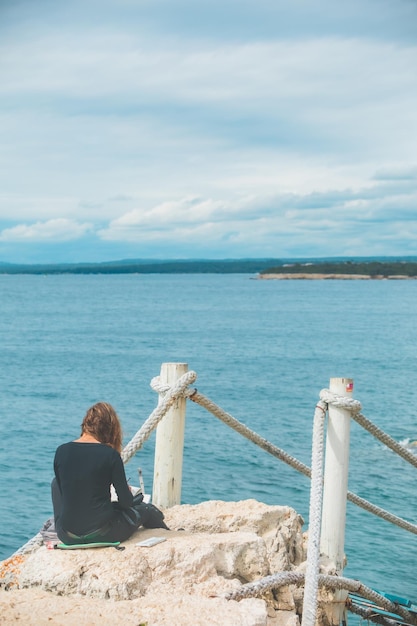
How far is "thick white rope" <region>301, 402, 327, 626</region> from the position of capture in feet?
17.9

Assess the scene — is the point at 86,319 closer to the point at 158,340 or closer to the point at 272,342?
the point at 158,340

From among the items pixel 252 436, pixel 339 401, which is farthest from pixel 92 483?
pixel 339 401

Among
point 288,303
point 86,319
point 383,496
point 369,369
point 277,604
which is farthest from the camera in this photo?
point 288,303

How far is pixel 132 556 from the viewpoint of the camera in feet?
17.3

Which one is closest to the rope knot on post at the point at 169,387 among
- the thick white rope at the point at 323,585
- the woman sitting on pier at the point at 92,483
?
the woman sitting on pier at the point at 92,483

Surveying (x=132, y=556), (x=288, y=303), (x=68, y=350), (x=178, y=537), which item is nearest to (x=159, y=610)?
(x=132, y=556)

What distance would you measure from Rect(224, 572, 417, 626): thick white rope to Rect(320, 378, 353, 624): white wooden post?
0.28 metres

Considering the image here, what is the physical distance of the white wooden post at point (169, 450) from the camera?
6.75 m

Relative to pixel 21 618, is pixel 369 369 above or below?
below

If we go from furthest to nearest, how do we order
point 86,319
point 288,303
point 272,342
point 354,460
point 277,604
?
point 288,303 → point 86,319 → point 272,342 → point 354,460 → point 277,604

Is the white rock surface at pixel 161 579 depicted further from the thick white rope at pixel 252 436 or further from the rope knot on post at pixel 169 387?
the rope knot on post at pixel 169 387

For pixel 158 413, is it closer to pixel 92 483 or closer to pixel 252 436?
pixel 252 436

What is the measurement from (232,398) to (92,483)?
23.8 metres

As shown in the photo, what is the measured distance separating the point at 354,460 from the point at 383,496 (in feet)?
10.5
